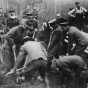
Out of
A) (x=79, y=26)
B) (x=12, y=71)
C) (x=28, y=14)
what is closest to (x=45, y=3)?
(x=28, y=14)

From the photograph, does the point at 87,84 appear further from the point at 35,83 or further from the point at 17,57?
the point at 17,57

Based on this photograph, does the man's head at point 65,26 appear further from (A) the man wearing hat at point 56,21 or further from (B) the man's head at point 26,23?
(B) the man's head at point 26,23

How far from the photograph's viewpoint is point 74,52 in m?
5.94

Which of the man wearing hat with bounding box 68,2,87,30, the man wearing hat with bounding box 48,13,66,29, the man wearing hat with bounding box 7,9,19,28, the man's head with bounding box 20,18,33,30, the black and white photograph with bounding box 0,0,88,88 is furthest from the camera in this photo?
the man wearing hat with bounding box 7,9,19,28

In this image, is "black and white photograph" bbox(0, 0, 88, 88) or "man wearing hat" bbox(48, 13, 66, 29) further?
"man wearing hat" bbox(48, 13, 66, 29)

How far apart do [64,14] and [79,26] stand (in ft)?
1.10

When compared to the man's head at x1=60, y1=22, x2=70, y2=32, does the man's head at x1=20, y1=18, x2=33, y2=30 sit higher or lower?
lower

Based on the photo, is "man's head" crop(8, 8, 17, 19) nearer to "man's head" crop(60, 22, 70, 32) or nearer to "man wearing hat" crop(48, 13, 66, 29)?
"man wearing hat" crop(48, 13, 66, 29)

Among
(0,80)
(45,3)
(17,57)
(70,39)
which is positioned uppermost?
(45,3)

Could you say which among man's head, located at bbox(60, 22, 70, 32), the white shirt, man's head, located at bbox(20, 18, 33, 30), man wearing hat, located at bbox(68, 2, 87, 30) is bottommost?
the white shirt

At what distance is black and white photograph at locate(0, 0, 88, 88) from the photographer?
5.88 meters

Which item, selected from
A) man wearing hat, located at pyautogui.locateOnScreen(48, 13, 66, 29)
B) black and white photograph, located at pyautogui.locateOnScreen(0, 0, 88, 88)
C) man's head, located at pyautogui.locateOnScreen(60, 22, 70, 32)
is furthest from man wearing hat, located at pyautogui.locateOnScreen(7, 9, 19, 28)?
man's head, located at pyautogui.locateOnScreen(60, 22, 70, 32)

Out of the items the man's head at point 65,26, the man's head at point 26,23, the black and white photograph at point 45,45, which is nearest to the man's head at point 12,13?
the black and white photograph at point 45,45

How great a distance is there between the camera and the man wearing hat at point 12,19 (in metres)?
6.62
